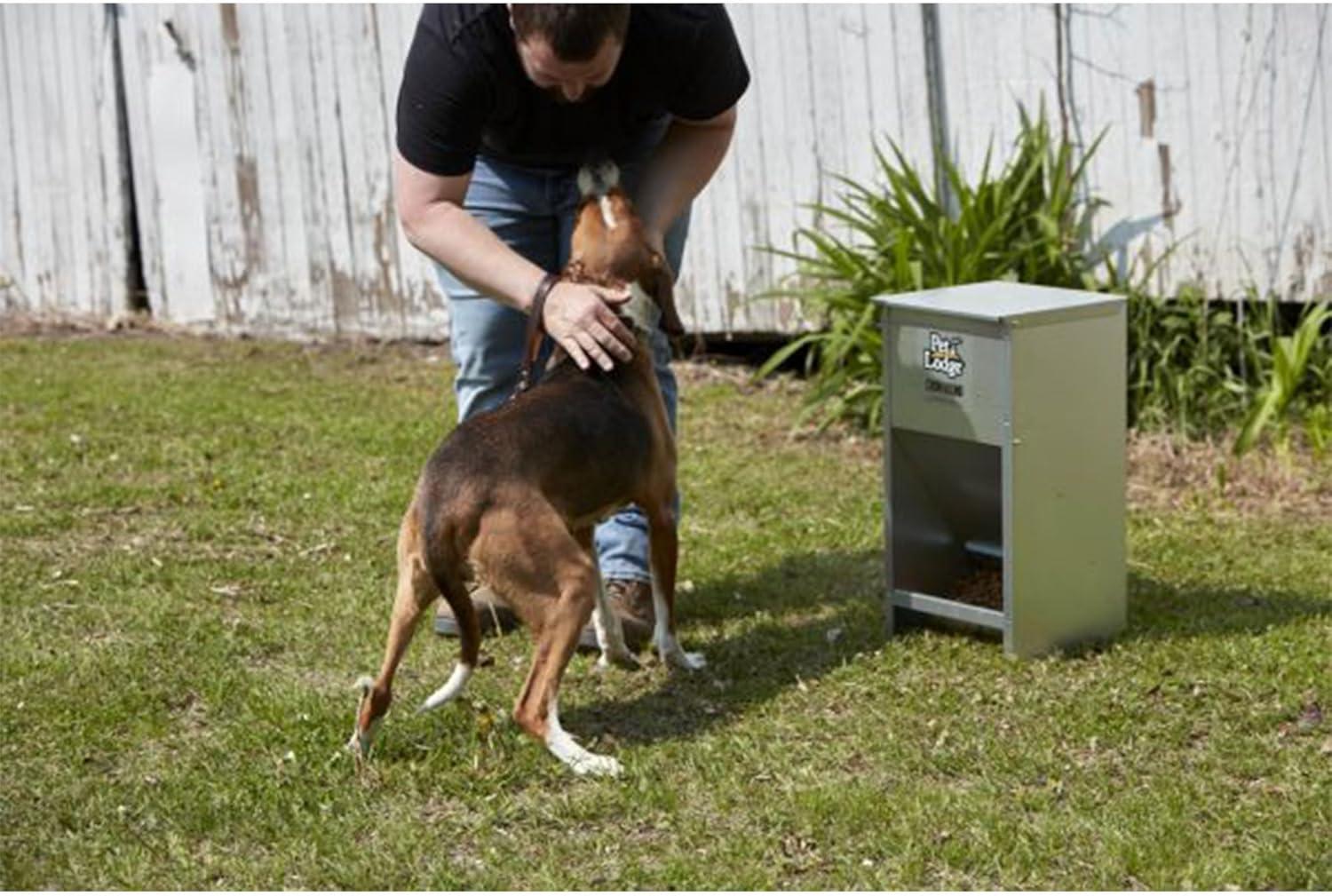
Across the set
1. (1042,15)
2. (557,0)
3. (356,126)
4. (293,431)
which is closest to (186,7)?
(356,126)

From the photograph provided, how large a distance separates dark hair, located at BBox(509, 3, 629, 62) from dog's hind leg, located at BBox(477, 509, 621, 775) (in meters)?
1.16

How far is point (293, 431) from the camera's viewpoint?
30.7ft

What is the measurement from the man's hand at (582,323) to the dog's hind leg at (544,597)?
0.60 m

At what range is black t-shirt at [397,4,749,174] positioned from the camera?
5.88 meters

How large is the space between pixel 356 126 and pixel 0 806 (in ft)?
20.5

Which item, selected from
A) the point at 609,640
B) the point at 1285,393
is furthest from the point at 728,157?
the point at 609,640

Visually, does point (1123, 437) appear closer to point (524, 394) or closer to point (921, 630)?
point (921, 630)

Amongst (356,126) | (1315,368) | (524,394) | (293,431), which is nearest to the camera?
(524,394)

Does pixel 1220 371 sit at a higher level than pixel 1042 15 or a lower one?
lower

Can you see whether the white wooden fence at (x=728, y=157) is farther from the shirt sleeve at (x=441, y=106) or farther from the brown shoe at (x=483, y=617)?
the shirt sleeve at (x=441, y=106)

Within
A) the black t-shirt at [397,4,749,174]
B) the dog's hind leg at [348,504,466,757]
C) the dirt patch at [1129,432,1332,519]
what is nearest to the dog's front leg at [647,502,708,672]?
the dog's hind leg at [348,504,466,757]

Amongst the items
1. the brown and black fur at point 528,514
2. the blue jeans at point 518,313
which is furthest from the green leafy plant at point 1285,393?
the brown and black fur at point 528,514

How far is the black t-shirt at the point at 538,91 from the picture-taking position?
5883 millimetres

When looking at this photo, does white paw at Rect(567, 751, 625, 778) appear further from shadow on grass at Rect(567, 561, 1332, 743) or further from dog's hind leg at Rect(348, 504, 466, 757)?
dog's hind leg at Rect(348, 504, 466, 757)
